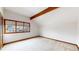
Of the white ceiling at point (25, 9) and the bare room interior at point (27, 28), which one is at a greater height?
the white ceiling at point (25, 9)

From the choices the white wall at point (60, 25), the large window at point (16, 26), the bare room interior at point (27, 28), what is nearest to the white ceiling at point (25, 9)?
the bare room interior at point (27, 28)

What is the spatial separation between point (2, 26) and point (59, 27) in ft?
10.7

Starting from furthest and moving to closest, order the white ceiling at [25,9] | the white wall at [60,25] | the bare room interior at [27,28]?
the white wall at [60,25] → the bare room interior at [27,28] → the white ceiling at [25,9]

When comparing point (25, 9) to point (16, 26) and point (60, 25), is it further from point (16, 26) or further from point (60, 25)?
point (60, 25)

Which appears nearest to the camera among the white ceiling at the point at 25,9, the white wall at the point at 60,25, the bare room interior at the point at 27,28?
the white ceiling at the point at 25,9

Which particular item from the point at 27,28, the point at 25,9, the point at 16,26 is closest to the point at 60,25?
the point at 27,28

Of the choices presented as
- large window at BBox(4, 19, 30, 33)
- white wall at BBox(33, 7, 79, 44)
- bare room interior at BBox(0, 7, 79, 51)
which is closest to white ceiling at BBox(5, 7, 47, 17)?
bare room interior at BBox(0, 7, 79, 51)

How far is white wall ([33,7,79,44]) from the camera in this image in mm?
3516

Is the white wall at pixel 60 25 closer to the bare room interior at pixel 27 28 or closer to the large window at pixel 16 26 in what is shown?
the bare room interior at pixel 27 28

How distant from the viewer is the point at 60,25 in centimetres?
462

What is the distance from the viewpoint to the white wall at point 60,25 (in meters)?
3.52

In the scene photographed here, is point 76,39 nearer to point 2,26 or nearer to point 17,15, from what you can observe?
point 17,15
